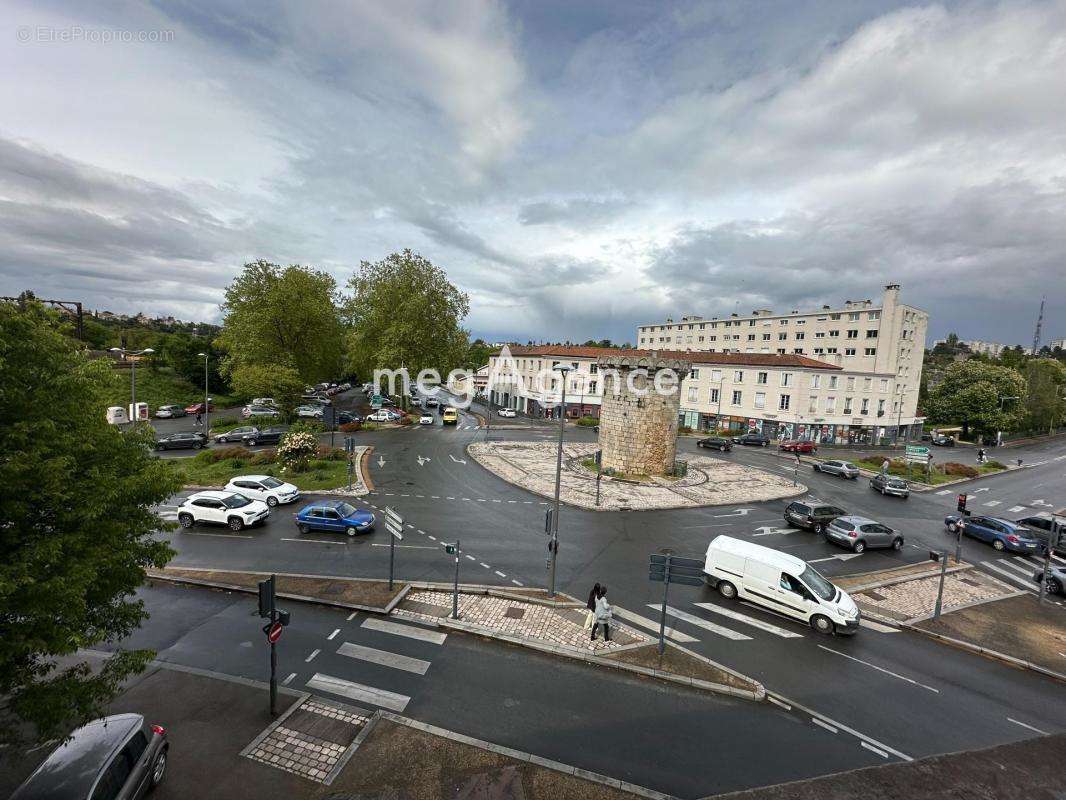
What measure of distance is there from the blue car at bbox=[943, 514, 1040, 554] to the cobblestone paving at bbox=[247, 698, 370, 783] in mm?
25003

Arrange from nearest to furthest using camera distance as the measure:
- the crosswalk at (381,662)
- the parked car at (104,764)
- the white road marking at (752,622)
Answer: the parked car at (104,764) < the crosswalk at (381,662) < the white road marking at (752,622)

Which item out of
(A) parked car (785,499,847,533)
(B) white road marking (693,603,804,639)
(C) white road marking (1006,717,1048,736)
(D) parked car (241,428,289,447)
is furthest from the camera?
(D) parked car (241,428,289,447)

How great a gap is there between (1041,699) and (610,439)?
2208cm

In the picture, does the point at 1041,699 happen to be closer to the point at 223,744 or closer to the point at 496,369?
the point at 223,744

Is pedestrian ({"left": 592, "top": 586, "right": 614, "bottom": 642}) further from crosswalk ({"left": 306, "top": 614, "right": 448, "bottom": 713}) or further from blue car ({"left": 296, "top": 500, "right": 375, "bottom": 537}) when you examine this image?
blue car ({"left": 296, "top": 500, "right": 375, "bottom": 537})

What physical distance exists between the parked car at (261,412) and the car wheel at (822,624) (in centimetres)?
4802

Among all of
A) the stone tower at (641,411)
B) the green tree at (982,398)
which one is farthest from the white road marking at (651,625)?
the green tree at (982,398)

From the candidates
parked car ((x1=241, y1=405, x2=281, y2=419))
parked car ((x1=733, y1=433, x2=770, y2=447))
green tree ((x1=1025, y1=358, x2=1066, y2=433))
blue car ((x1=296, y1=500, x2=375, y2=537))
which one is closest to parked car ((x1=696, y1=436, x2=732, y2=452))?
parked car ((x1=733, y1=433, x2=770, y2=447))

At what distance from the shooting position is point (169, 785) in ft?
23.2

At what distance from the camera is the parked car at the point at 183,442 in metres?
33.9

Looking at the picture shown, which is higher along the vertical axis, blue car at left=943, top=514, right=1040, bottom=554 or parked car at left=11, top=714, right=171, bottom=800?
parked car at left=11, top=714, right=171, bottom=800

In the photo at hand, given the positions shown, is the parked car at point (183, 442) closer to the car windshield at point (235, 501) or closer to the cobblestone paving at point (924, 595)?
the car windshield at point (235, 501)

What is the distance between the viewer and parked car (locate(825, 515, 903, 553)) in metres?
19.6

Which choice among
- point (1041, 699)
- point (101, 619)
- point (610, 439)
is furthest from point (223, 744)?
point (610, 439)
